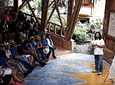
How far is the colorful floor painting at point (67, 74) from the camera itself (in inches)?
212

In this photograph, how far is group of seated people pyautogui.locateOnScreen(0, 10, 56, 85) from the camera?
5047mm

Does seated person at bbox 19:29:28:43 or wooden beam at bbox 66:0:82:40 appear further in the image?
seated person at bbox 19:29:28:43

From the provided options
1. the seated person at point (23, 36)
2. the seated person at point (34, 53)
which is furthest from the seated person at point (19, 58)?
the seated person at point (23, 36)

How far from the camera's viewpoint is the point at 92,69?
6480mm

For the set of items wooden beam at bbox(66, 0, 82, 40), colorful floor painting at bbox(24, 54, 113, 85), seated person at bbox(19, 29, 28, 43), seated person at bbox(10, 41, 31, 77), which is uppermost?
wooden beam at bbox(66, 0, 82, 40)

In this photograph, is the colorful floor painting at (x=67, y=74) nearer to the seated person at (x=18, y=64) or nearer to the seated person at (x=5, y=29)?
the seated person at (x=18, y=64)

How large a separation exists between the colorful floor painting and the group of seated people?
1.02 ft

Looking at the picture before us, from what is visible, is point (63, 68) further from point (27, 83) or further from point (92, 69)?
point (27, 83)

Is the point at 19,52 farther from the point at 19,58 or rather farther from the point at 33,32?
the point at 33,32

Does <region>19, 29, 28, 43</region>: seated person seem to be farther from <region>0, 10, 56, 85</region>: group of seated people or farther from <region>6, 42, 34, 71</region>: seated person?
<region>6, 42, 34, 71</region>: seated person

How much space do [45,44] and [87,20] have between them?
7944 millimetres

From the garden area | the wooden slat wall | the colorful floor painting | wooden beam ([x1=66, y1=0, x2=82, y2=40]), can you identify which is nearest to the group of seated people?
the colorful floor painting

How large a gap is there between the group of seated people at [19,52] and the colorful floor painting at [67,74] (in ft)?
1.02

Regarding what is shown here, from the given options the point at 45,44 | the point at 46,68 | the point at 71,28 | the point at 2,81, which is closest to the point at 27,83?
the point at 2,81
